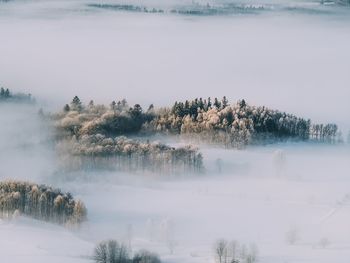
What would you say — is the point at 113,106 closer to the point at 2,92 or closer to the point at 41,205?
the point at 2,92

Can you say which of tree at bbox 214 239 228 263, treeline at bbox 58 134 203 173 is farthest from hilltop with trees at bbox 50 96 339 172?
tree at bbox 214 239 228 263

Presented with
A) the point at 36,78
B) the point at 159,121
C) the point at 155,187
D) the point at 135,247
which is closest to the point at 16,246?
the point at 135,247

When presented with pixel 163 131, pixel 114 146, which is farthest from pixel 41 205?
pixel 163 131

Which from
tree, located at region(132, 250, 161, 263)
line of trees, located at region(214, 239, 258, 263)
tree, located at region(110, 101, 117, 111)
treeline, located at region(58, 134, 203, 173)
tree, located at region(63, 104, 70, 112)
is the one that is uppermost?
tree, located at region(110, 101, 117, 111)

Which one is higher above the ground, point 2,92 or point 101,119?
point 101,119

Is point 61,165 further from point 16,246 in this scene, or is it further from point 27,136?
point 16,246

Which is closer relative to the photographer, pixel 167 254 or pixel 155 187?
pixel 167 254

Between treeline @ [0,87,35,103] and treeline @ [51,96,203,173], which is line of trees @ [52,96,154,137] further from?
treeline @ [0,87,35,103]
